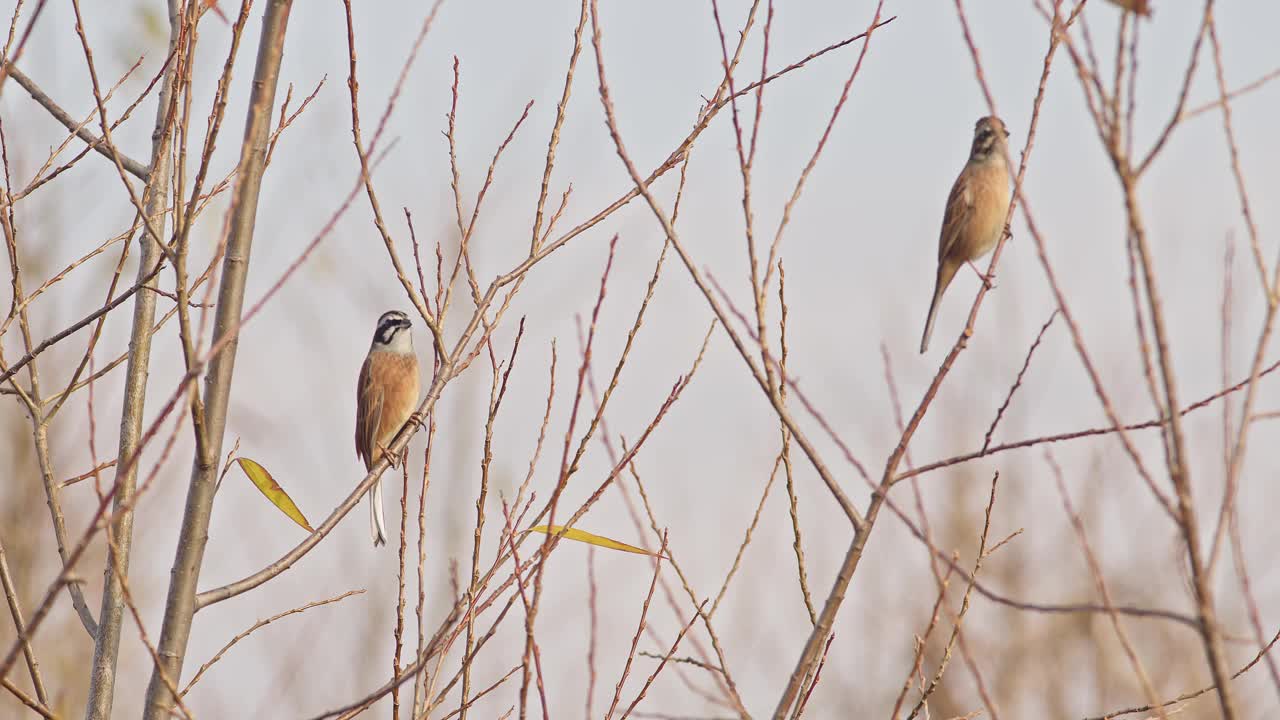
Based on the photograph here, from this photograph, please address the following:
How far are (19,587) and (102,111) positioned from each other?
6981mm

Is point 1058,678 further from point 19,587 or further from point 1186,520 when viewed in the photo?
point 1186,520

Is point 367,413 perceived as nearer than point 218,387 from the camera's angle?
No

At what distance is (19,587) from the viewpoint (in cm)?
825

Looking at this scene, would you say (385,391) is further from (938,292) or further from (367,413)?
(938,292)

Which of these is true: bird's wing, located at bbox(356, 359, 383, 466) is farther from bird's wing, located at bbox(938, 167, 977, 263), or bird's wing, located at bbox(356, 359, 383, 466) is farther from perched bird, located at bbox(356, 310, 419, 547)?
bird's wing, located at bbox(938, 167, 977, 263)

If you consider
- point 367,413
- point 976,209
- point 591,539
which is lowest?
point 591,539

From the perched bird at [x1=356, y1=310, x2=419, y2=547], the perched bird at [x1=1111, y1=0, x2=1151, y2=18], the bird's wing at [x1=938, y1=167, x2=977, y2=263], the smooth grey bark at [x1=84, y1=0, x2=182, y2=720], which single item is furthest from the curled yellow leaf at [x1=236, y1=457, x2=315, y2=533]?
the bird's wing at [x1=938, y1=167, x2=977, y2=263]

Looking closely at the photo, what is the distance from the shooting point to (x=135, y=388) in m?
2.79

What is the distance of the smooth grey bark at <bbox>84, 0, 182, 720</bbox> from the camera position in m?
2.53

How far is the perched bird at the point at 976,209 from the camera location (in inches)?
211

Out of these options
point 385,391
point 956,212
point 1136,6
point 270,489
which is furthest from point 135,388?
point 956,212

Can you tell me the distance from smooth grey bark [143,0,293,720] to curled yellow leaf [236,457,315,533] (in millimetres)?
523

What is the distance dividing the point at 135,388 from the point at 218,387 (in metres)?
0.44

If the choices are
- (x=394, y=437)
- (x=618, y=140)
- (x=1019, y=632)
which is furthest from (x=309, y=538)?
(x=1019, y=632)
